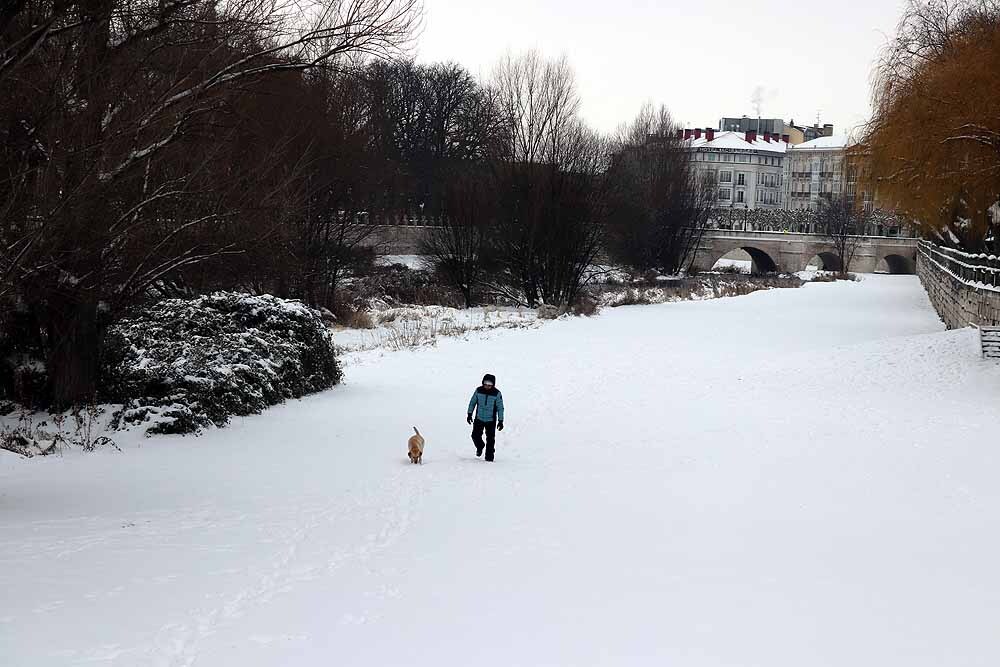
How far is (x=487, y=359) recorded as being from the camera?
22.7 meters

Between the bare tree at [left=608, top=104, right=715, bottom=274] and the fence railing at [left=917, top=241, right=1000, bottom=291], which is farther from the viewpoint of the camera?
the bare tree at [left=608, top=104, right=715, bottom=274]

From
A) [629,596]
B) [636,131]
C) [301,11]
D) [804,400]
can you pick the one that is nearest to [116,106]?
[301,11]

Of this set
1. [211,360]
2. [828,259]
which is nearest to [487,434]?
[211,360]

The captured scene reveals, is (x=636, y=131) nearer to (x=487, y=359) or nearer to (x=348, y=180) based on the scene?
(x=348, y=180)

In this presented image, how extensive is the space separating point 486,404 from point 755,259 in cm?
7258

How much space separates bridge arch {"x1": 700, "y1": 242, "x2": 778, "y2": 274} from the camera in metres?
76.1

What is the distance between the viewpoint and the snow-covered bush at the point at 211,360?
13.5 m

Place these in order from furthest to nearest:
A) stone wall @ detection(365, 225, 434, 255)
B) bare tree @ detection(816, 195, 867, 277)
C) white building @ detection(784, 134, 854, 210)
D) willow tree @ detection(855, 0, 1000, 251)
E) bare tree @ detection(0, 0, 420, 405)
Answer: white building @ detection(784, 134, 854, 210), bare tree @ detection(816, 195, 867, 277), stone wall @ detection(365, 225, 434, 255), willow tree @ detection(855, 0, 1000, 251), bare tree @ detection(0, 0, 420, 405)

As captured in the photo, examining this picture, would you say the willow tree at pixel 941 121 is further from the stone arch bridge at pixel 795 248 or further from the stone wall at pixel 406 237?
the stone arch bridge at pixel 795 248

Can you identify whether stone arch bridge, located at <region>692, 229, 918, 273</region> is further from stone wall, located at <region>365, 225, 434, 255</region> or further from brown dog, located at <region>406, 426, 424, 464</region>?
brown dog, located at <region>406, 426, 424, 464</region>

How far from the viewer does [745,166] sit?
118 meters

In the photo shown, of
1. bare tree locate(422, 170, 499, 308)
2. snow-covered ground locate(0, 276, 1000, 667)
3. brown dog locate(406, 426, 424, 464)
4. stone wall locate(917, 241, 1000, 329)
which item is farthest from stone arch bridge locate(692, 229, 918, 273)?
brown dog locate(406, 426, 424, 464)

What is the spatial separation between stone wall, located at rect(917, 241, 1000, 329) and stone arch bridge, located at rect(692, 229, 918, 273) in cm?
3834

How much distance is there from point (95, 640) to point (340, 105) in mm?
24392
